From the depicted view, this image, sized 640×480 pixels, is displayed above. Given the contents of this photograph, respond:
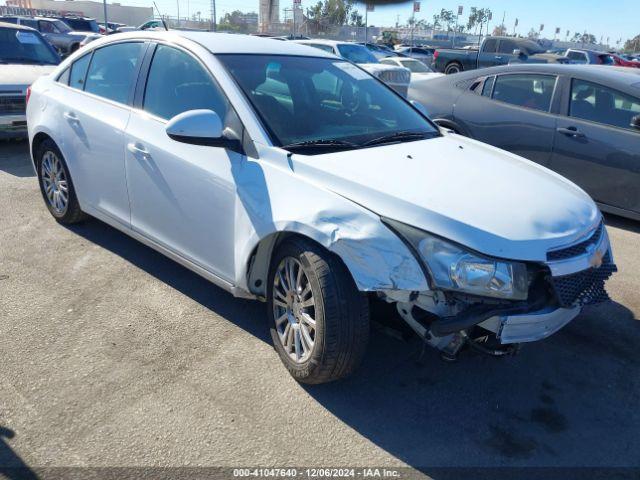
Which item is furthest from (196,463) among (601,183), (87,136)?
(601,183)

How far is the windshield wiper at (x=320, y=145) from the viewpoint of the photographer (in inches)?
119

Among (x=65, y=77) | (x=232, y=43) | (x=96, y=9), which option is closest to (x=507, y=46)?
(x=65, y=77)

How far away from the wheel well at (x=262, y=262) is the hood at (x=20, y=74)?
6.08 m

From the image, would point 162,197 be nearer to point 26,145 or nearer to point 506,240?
point 506,240

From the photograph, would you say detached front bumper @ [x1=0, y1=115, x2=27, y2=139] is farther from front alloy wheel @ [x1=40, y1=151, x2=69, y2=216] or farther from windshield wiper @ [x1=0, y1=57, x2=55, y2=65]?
front alloy wheel @ [x1=40, y1=151, x2=69, y2=216]

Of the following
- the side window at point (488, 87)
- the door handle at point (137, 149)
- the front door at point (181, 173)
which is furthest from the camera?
the side window at point (488, 87)

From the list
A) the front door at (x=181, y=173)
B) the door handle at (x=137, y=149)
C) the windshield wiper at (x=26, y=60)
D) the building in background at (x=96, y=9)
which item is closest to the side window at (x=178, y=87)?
the front door at (x=181, y=173)

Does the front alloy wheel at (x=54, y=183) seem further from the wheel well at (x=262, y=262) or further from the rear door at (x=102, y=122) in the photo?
the wheel well at (x=262, y=262)

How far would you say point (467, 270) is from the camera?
2.43 metres

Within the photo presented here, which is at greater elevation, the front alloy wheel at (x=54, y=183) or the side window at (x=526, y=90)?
the side window at (x=526, y=90)

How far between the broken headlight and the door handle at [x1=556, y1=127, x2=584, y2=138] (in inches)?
152

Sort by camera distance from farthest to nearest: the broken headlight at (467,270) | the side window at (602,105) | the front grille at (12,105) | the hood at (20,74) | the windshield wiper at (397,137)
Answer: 1. the hood at (20,74)
2. the front grille at (12,105)
3. the side window at (602,105)
4. the windshield wiper at (397,137)
5. the broken headlight at (467,270)

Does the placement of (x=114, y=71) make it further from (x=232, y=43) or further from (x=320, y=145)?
(x=320, y=145)

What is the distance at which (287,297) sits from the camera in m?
3.00
